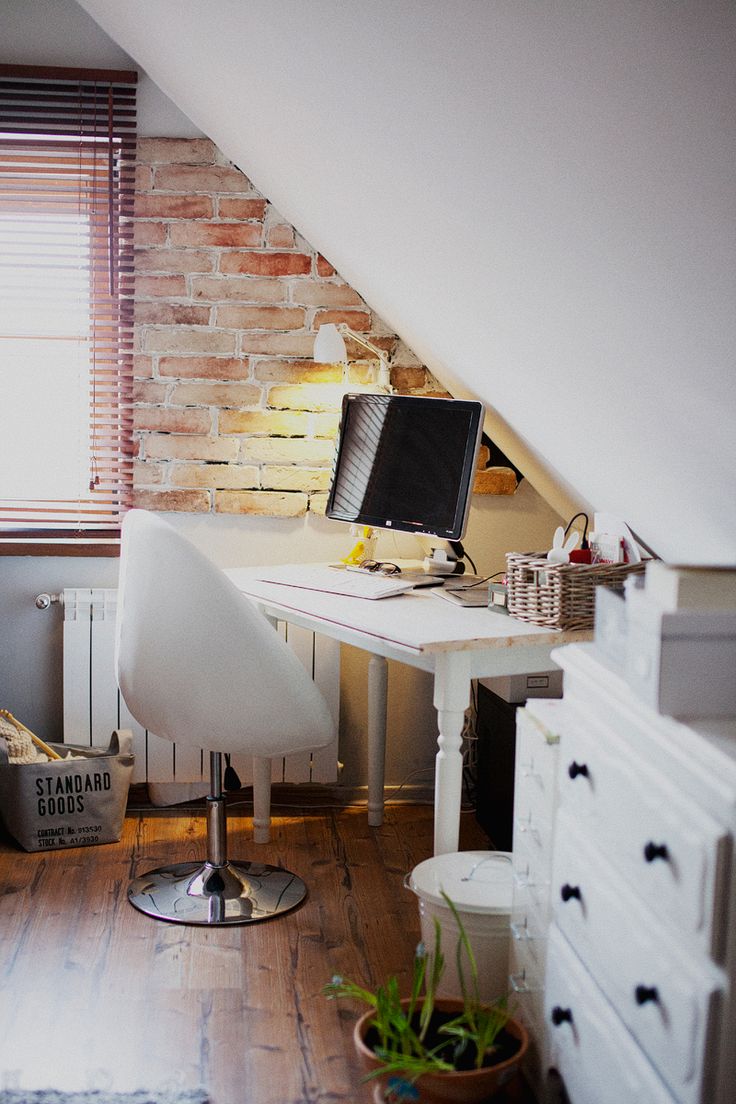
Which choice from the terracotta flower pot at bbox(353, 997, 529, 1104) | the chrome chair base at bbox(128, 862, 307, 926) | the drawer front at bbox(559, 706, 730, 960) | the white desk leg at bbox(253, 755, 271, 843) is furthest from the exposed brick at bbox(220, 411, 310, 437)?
the terracotta flower pot at bbox(353, 997, 529, 1104)

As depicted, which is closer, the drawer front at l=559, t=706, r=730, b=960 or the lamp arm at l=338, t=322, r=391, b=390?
the drawer front at l=559, t=706, r=730, b=960

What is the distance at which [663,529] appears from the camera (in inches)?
83.3

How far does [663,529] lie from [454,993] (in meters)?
0.95

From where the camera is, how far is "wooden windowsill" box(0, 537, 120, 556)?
3.13 m

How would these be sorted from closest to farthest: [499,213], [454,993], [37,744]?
[499,213] < [454,993] < [37,744]

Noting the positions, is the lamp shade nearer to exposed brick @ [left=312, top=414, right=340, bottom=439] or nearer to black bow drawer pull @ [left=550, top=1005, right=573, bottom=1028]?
exposed brick @ [left=312, top=414, right=340, bottom=439]

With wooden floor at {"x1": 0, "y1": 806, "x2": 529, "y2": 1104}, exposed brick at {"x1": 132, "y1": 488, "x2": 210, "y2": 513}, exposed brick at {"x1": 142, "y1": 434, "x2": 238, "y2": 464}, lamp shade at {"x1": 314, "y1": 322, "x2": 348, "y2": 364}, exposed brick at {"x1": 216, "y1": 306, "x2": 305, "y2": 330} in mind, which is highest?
exposed brick at {"x1": 216, "y1": 306, "x2": 305, "y2": 330}

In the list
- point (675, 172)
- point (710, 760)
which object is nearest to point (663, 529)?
point (710, 760)

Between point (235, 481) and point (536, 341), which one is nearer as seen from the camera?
point (536, 341)

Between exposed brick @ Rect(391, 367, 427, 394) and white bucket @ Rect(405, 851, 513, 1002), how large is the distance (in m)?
1.56

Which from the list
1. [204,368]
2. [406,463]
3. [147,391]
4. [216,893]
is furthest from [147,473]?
[216,893]

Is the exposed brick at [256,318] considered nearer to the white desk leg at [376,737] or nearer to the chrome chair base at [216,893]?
the white desk leg at [376,737]

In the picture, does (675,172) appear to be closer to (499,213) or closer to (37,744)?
(499,213)

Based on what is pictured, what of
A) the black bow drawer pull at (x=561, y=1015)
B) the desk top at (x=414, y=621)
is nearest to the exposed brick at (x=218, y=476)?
the desk top at (x=414, y=621)
